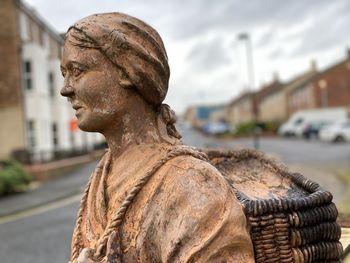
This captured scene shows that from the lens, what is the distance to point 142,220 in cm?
170

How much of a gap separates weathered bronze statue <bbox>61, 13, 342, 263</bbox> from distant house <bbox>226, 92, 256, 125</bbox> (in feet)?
230

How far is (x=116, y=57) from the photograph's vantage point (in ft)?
5.93

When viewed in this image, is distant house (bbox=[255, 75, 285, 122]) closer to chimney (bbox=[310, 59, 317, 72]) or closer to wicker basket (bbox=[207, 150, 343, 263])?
chimney (bbox=[310, 59, 317, 72])

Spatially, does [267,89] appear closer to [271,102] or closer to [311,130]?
[271,102]

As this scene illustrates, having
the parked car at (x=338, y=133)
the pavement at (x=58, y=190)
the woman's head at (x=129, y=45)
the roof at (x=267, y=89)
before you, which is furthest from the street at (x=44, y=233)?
the roof at (x=267, y=89)

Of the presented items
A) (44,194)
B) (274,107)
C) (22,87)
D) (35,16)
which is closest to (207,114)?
(274,107)

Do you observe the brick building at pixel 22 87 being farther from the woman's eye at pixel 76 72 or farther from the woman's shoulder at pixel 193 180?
the woman's shoulder at pixel 193 180

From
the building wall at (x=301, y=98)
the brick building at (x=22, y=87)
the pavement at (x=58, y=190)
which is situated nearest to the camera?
the pavement at (x=58, y=190)

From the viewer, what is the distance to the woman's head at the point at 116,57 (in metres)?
1.80

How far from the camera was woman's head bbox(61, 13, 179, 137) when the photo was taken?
180 cm

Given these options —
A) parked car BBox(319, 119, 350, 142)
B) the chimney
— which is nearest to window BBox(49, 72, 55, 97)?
parked car BBox(319, 119, 350, 142)

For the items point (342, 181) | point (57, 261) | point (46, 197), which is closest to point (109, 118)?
point (57, 261)

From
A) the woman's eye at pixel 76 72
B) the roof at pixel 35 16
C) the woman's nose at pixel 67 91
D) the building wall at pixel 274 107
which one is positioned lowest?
the woman's nose at pixel 67 91

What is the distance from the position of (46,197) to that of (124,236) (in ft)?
41.3
